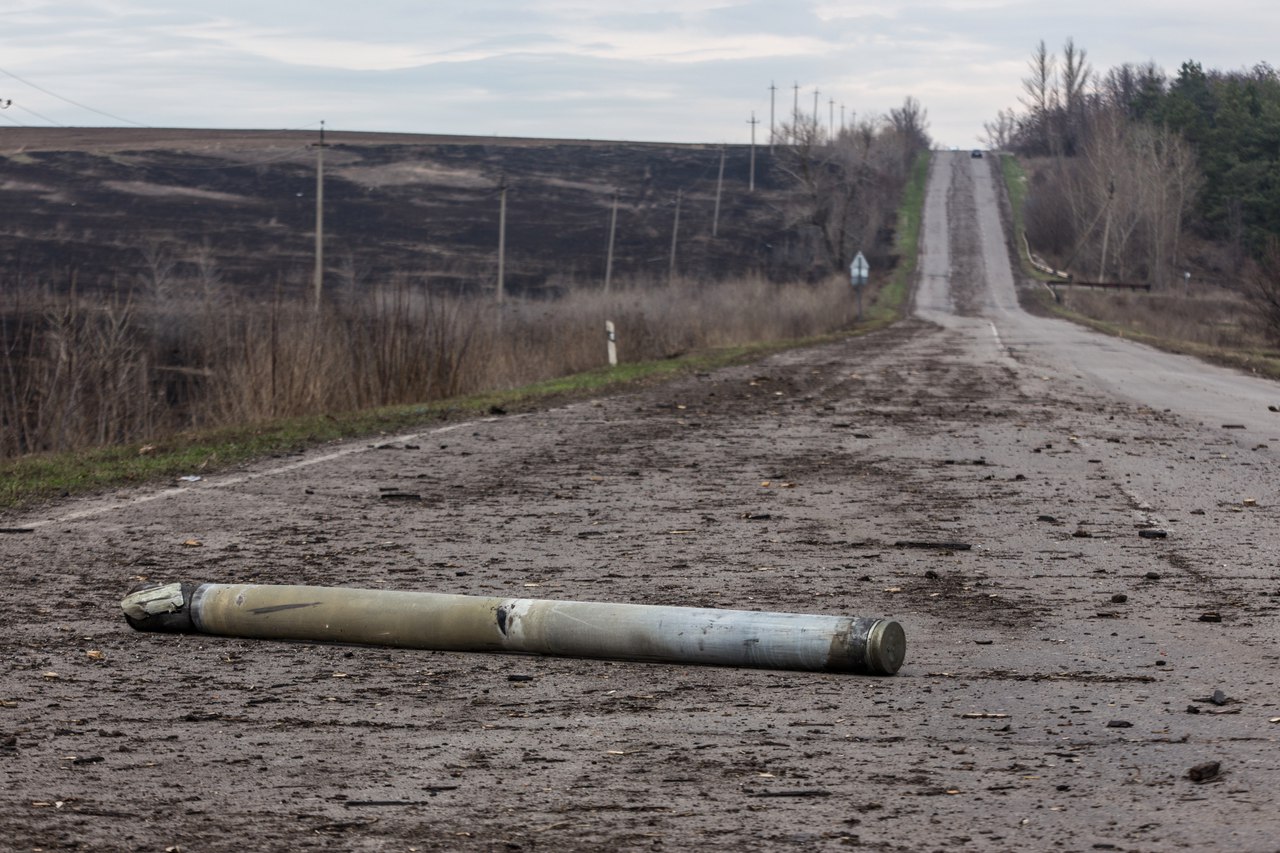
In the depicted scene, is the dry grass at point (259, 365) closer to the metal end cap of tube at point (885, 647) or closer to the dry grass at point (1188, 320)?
the metal end cap of tube at point (885, 647)

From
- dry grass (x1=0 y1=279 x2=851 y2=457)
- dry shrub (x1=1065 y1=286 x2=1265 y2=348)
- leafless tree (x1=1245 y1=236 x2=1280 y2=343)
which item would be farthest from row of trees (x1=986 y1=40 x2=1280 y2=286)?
dry grass (x1=0 y1=279 x2=851 y2=457)

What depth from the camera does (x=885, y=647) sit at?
500cm

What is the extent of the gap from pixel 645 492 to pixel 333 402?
8.44 m

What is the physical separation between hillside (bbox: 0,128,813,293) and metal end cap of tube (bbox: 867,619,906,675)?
5145cm

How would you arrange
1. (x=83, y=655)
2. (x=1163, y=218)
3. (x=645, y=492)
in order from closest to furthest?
(x=83, y=655) < (x=645, y=492) < (x=1163, y=218)

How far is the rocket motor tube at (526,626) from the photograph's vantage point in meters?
5.12

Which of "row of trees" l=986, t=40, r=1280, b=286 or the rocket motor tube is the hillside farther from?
the rocket motor tube

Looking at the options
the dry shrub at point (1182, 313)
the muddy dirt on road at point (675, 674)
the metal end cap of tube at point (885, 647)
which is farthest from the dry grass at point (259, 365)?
the dry shrub at point (1182, 313)

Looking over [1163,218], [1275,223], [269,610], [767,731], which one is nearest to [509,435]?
[269,610]

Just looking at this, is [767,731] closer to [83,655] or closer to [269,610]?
[269,610]

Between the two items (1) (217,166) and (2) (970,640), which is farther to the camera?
(1) (217,166)

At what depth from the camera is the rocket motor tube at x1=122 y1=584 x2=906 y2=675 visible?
5.12 metres

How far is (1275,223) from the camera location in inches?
3022

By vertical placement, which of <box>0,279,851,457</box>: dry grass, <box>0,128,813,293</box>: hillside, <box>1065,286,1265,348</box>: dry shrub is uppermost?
<box>0,128,813,293</box>: hillside
